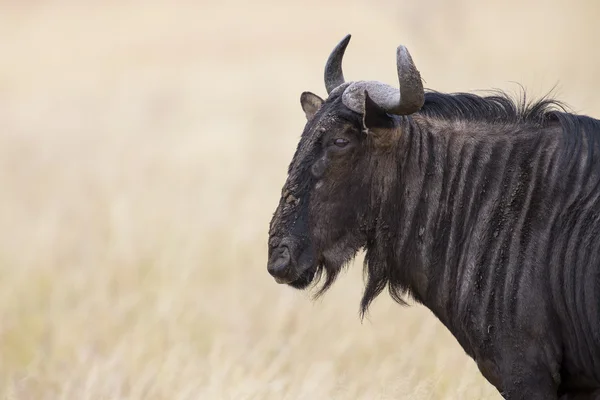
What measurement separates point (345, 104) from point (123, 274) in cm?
655

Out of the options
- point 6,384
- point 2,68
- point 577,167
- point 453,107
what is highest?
point 2,68

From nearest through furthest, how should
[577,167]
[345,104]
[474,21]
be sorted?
1. [577,167]
2. [345,104]
3. [474,21]

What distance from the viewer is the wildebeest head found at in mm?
6234

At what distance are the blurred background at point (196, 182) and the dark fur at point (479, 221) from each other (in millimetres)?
3080

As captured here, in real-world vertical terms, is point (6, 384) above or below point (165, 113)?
below

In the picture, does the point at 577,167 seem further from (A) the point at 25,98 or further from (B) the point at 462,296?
(A) the point at 25,98

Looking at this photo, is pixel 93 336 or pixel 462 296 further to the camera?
pixel 93 336

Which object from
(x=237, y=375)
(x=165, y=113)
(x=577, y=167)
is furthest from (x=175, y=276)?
(x=577, y=167)

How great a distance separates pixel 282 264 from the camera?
625 cm

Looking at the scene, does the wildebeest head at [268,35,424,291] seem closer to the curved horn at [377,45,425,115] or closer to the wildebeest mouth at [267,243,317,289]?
the wildebeest mouth at [267,243,317,289]

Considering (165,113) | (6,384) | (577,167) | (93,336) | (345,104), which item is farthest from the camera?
(165,113)

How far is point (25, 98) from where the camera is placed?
59.9 feet

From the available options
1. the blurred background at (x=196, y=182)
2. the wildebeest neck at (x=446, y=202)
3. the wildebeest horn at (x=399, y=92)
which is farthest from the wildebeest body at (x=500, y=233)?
the blurred background at (x=196, y=182)

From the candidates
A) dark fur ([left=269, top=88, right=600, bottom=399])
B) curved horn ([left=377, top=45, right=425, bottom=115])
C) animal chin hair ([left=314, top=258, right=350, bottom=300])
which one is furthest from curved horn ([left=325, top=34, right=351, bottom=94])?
animal chin hair ([left=314, top=258, right=350, bottom=300])
